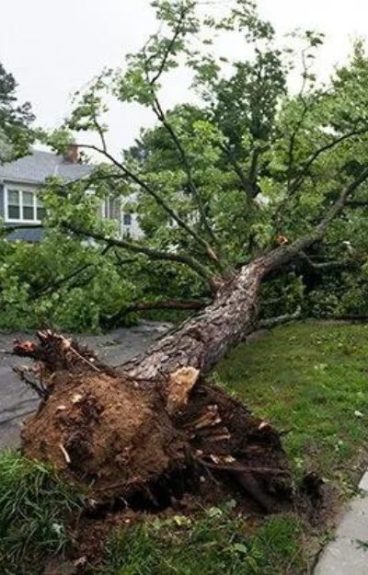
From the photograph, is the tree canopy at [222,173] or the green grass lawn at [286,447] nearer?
the green grass lawn at [286,447]

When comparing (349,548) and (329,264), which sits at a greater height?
(329,264)

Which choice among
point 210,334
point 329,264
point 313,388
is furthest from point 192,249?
point 210,334

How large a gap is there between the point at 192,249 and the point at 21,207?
17.7m

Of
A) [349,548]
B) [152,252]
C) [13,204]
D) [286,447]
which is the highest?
[13,204]

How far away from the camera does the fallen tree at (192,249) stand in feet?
9.47

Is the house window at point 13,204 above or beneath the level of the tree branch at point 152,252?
above

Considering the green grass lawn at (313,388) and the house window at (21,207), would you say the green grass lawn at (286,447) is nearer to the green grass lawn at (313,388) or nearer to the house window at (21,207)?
the green grass lawn at (313,388)

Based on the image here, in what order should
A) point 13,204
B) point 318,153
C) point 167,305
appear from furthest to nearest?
point 13,204 < point 318,153 < point 167,305

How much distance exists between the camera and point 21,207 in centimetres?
2409

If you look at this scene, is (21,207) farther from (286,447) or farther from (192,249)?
(286,447)

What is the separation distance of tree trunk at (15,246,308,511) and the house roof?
19227mm

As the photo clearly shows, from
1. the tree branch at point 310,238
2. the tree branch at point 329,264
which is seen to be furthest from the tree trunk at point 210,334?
the tree branch at point 329,264

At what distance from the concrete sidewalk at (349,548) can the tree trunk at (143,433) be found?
1.03 feet

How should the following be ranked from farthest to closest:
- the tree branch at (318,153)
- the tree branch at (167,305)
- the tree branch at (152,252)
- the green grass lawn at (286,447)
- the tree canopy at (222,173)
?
the tree branch at (318,153) < the tree branch at (167,305) < the tree canopy at (222,173) < the tree branch at (152,252) < the green grass lawn at (286,447)
